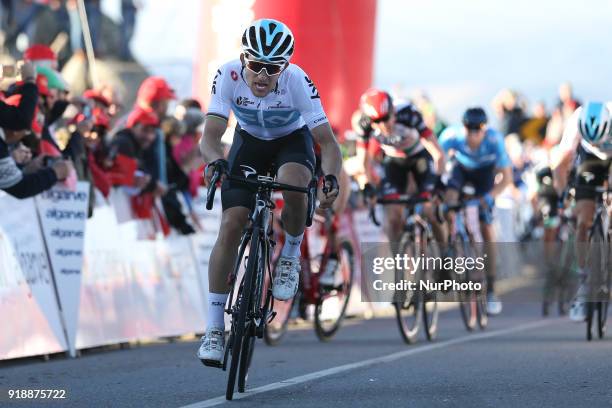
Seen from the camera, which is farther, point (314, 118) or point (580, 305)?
point (580, 305)

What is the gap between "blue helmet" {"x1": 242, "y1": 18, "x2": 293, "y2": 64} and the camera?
888cm

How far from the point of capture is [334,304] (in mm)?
14234

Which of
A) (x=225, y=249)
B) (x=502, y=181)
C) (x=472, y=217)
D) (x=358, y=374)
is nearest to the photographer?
(x=225, y=249)

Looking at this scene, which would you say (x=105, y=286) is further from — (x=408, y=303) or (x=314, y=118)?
(x=314, y=118)

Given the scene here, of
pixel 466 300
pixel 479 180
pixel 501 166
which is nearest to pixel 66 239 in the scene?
pixel 466 300

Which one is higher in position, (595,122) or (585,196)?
(595,122)

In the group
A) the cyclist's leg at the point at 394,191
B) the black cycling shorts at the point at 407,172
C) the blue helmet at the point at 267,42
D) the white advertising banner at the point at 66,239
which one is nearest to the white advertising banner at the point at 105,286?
the white advertising banner at the point at 66,239

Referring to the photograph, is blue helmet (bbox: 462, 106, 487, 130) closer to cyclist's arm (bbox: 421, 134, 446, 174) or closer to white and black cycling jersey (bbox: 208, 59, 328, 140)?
cyclist's arm (bbox: 421, 134, 446, 174)

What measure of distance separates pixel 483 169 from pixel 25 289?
6709mm

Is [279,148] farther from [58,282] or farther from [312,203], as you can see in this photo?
[58,282]

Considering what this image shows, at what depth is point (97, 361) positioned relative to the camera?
39.2 ft

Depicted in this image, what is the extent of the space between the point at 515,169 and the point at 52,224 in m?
17.3

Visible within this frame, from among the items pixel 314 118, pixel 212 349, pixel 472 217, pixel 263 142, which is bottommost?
pixel 212 349

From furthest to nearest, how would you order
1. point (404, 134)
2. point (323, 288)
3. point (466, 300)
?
point (466, 300) → point (404, 134) → point (323, 288)
